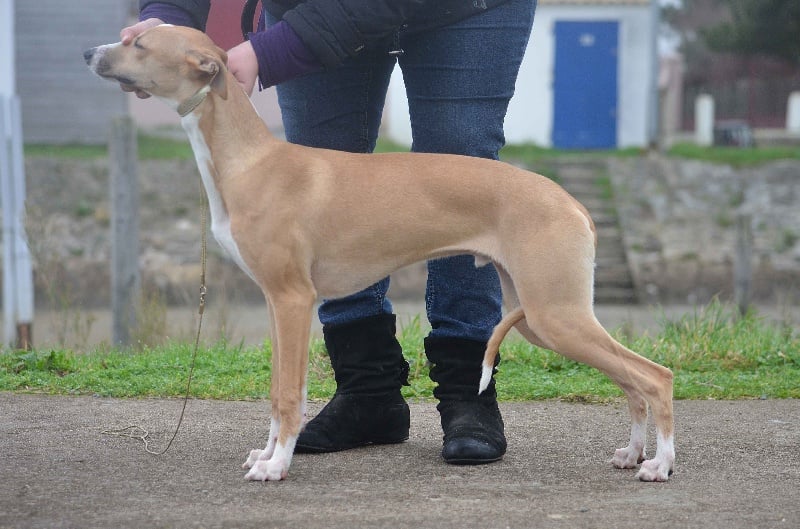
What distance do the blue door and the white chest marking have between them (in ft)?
67.4

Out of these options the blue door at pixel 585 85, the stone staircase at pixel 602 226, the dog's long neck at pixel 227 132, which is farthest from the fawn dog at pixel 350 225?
the blue door at pixel 585 85

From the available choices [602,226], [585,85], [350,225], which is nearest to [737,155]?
[602,226]

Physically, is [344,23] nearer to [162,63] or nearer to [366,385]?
[162,63]

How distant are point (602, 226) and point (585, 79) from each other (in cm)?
530

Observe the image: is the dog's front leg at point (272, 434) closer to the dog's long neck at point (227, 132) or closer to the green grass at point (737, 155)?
the dog's long neck at point (227, 132)

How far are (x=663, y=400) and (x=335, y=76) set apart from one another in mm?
1760

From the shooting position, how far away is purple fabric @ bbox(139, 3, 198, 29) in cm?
430

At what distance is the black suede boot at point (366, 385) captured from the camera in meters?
4.37

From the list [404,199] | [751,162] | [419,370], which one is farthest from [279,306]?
[751,162]

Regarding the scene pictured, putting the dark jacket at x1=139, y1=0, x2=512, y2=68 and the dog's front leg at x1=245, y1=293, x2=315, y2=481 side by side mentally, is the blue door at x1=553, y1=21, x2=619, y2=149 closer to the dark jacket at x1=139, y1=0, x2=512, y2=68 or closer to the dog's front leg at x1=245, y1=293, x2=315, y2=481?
the dark jacket at x1=139, y1=0, x2=512, y2=68

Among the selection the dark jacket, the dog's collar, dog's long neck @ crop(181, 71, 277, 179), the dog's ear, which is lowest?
dog's long neck @ crop(181, 71, 277, 179)

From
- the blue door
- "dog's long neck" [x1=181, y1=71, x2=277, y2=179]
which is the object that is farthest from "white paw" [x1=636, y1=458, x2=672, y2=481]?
the blue door

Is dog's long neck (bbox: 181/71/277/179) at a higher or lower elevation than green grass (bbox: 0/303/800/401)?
higher

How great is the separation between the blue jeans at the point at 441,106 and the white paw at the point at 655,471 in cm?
83
